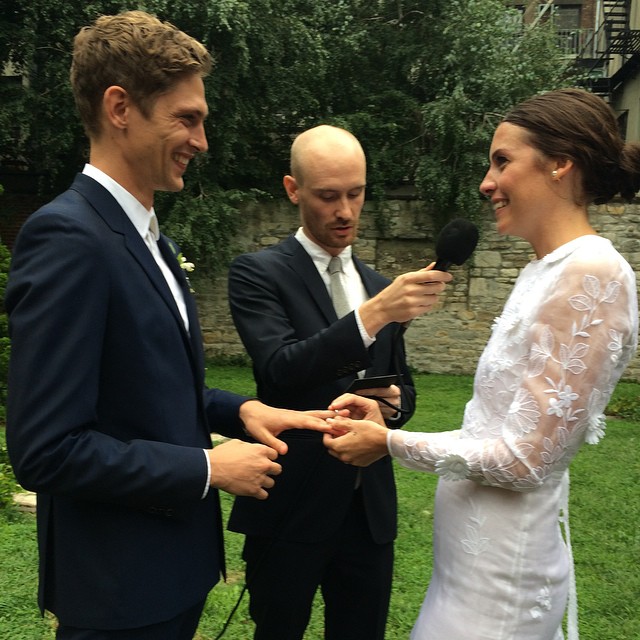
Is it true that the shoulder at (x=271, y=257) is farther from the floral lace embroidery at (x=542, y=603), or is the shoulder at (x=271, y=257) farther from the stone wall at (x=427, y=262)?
the stone wall at (x=427, y=262)

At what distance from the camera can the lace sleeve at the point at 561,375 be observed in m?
1.66

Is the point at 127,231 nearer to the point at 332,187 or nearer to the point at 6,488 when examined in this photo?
the point at 332,187

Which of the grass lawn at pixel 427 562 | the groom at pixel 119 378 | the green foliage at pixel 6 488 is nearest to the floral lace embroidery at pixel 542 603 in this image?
the groom at pixel 119 378

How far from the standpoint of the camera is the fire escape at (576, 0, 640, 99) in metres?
17.6

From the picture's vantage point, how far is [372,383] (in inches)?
88.2

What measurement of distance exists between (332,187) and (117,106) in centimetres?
93

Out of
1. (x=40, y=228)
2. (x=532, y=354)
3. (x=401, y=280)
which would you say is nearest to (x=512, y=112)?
(x=401, y=280)

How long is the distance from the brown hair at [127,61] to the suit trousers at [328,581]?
4.75 ft

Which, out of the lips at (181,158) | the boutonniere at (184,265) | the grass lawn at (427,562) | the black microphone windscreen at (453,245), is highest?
the lips at (181,158)

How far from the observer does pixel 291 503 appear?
234cm

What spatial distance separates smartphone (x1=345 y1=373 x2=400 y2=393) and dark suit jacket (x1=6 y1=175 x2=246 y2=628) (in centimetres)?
59

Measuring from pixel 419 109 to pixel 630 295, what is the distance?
1204 centimetres

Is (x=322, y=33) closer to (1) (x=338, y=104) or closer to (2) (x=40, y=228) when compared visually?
(1) (x=338, y=104)

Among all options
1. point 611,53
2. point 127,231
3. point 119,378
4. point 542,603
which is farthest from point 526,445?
point 611,53
